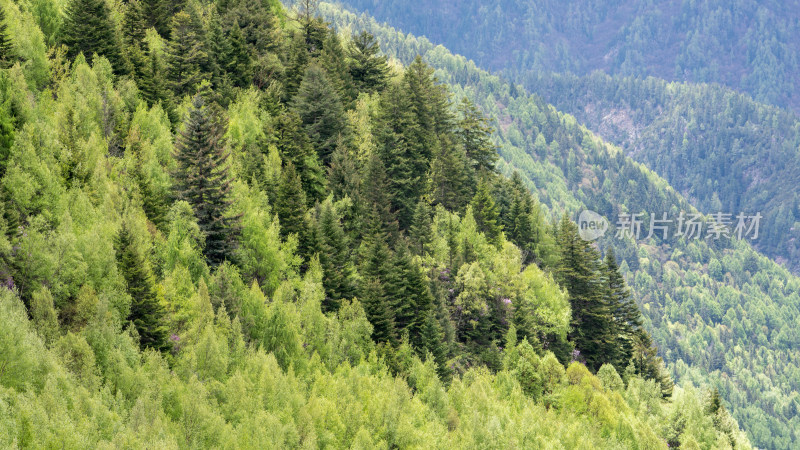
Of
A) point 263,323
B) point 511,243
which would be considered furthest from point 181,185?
point 511,243

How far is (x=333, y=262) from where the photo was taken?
73562 mm

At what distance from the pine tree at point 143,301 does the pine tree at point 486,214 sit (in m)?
47.9

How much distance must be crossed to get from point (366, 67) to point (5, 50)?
50.8 meters

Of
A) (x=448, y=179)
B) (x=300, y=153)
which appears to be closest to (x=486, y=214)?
(x=448, y=179)

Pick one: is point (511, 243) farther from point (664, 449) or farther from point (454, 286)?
point (664, 449)

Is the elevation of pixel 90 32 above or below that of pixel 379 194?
above

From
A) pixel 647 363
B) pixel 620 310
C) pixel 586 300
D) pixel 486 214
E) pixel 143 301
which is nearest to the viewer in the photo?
pixel 143 301

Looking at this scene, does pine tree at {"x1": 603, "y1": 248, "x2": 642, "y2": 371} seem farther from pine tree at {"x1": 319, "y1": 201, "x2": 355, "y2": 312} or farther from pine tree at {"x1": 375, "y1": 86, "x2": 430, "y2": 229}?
pine tree at {"x1": 319, "y1": 201, "x2": 355, "y2": 312}

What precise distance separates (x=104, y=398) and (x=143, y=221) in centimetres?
1978

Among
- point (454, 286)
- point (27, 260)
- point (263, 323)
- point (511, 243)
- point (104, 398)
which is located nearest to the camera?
point (104, 398)

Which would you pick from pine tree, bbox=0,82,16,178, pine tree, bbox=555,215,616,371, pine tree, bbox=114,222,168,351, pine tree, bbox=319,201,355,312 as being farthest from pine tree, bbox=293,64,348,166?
pine tree, bbox=114,222,168,351

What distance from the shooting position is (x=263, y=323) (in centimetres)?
6041

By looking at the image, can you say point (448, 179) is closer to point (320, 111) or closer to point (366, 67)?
point (320, 111)

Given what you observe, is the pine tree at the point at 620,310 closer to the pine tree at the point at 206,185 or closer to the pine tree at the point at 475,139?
the pine tree at the point at 475,139
